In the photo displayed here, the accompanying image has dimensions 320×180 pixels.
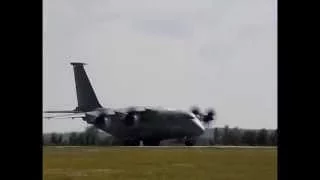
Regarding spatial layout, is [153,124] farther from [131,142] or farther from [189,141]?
[189,141]

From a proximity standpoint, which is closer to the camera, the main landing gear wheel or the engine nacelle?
the engine nacelle

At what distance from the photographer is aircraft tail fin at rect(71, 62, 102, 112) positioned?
128 feet

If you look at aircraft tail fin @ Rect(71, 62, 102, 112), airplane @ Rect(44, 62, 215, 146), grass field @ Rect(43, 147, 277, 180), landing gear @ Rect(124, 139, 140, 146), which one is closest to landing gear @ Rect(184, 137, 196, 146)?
airplane @ Rect(44, 62, 215, 146)

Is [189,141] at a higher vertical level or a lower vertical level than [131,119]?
lower

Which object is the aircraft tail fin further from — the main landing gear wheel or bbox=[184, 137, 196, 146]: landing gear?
bbox=[184, 137, 196, 146]: landing gear

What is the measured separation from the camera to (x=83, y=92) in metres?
39.0

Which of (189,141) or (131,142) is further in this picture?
(131,142)

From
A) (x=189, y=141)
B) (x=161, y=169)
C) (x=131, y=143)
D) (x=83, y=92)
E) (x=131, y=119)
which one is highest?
(x=83, y=92)

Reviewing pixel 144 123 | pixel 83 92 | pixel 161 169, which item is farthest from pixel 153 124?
pixel 161 169

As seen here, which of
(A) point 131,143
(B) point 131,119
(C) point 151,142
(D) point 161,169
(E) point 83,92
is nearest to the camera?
(D) point 161,169

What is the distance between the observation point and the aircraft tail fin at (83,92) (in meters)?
38.9

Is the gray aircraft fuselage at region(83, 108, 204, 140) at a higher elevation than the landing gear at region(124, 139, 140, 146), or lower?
higher

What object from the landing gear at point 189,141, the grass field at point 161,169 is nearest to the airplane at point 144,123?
the landing gear at point 189,141
